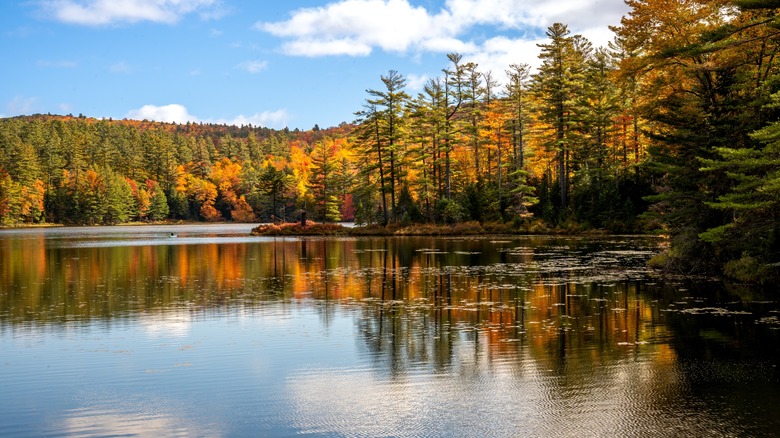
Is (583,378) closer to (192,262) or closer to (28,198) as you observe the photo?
(192,262)

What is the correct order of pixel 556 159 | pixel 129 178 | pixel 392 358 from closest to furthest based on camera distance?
pixel 392 358 → pixel 556 159 → pixel 129 178

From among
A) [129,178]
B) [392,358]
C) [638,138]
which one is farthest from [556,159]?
[129,178]

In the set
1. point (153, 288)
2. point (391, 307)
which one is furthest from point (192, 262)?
point (391, 307)

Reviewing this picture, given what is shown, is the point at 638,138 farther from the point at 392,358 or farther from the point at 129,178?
the point at 129,178

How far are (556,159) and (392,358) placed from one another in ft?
166

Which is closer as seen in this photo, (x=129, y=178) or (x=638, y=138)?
(x=638, y=138)

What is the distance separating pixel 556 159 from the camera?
59.7 m

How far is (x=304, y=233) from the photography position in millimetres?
67812

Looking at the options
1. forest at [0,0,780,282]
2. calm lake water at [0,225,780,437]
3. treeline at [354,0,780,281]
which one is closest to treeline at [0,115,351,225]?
forest at [0,0,780,282]

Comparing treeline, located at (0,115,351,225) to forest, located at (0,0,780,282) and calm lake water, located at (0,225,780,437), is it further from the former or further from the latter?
calm lake water, located at (0,225,780,437)

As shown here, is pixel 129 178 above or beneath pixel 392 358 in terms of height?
above

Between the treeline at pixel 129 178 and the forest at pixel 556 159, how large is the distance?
1.49 ft

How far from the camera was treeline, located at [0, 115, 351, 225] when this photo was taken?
391ft

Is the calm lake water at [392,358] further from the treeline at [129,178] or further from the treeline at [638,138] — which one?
the treeline at [129,178]
